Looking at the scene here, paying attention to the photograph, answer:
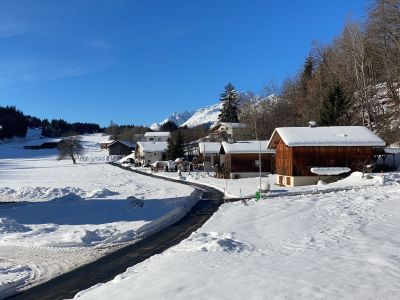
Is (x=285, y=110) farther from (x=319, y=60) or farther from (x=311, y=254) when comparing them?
(x=311, y=254)

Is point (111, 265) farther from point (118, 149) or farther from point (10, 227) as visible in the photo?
point (118, 149)

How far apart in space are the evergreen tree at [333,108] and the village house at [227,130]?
31.1 metres

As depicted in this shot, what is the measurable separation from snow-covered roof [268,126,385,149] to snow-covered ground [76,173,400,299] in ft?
68.0

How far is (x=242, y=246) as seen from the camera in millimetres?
13930

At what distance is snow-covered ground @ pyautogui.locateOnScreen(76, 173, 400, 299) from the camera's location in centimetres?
854

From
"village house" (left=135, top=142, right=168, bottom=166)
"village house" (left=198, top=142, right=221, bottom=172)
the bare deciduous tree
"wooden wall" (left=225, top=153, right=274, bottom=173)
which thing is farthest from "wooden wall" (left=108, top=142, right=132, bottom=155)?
"wooden wall" (left=225, top=153, right=274, bottom=173)

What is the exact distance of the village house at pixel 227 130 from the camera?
92.0m

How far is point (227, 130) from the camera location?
10275cm

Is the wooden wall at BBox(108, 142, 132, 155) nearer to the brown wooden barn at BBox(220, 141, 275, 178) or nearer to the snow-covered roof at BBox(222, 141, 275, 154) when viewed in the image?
the snow-covered roof at BBox(222, 141, 275, 154)

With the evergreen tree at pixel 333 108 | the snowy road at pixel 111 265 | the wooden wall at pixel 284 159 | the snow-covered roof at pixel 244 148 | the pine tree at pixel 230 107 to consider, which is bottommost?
the snowy road at pixel 111 265

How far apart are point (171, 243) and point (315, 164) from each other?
26037mm

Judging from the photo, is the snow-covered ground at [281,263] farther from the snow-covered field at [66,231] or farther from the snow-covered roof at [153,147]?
the snow-covered roof at [153,147]

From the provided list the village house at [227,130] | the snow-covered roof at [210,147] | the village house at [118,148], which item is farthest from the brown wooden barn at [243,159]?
the village house at [118,148]

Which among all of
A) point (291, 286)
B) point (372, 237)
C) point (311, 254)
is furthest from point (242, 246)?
point (291, 286)
